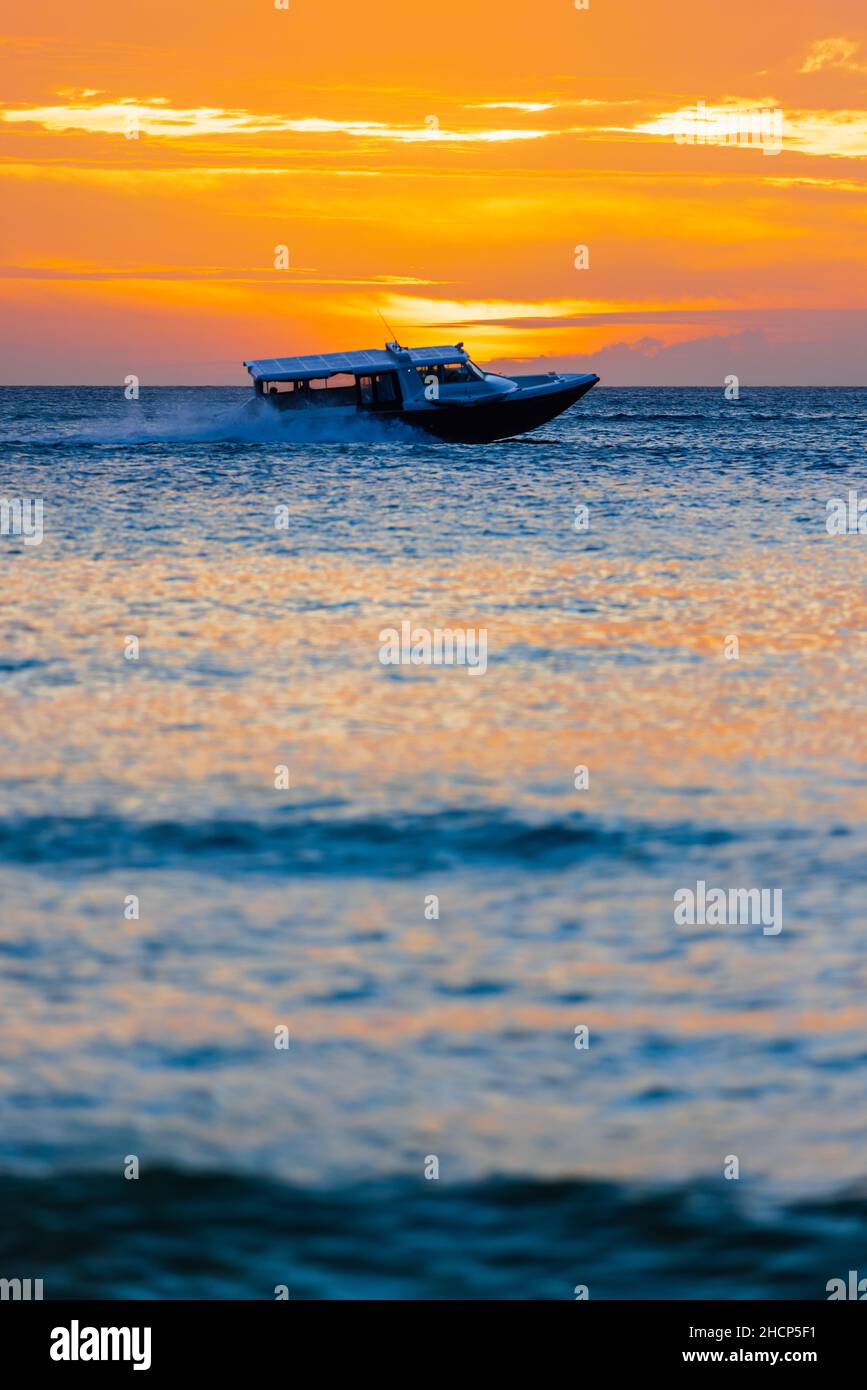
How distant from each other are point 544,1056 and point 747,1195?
131 centimetres

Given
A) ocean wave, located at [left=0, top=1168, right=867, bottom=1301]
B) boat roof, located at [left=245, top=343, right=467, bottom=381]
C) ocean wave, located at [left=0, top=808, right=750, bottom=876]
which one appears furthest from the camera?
boat roof, located at [left=245, top=343, right=467, bottom=381]

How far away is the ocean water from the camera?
17.5ft

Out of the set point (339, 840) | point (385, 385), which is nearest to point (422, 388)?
point (385, 385)

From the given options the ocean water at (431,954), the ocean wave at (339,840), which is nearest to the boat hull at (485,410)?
the ocean water at (431,954)

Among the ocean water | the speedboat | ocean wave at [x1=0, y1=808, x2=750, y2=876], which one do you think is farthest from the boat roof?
ocean wave at [x1=0, y1=808, x2=750, y2=876]

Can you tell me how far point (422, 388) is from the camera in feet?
163

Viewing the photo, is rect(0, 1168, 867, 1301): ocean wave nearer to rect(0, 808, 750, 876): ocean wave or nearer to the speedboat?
rect(0, 808, 750, 876): ocean wave

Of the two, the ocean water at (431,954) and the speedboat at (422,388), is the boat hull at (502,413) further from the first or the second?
the ocean water at (431,954)

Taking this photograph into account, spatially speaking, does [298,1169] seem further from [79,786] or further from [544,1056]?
[79,786]

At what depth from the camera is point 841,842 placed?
9570 mm

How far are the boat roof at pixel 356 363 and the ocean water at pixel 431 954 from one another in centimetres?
3048

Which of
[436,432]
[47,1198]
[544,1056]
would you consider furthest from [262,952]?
[436,432]

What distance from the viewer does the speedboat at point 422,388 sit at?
161 feet

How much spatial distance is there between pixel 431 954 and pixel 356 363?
43435mm
